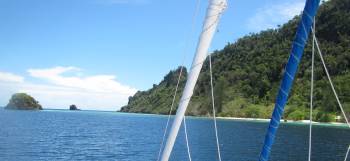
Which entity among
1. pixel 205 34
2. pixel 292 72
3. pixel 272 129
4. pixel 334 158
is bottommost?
pixel 334 158

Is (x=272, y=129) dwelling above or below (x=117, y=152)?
above

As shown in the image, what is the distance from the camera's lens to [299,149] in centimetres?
7662

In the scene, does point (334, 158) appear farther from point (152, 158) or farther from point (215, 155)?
point (152, 158)

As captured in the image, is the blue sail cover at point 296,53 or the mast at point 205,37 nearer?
the blue sail cover at point 296,53

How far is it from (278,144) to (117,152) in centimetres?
3047

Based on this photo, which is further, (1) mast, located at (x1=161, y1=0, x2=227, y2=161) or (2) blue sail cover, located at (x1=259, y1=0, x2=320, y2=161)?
(1) mast, located at (x1=161, y1=0, x2=227, y2=161)

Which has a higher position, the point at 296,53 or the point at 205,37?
the point at 205,37

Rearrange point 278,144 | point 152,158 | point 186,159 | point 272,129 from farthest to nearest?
point 278,144, point 152,158, point 186,159, point 272,129

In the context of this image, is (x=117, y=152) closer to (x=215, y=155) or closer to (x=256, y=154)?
(x=215, y=155)

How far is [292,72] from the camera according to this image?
34.1 feet

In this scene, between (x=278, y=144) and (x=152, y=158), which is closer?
(x=152, y=158)

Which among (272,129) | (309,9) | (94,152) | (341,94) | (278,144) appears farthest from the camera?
(341,94)

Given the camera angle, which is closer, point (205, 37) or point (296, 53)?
point (296, 53)

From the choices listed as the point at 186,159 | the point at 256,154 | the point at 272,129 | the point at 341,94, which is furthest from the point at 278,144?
the point at 341,94
